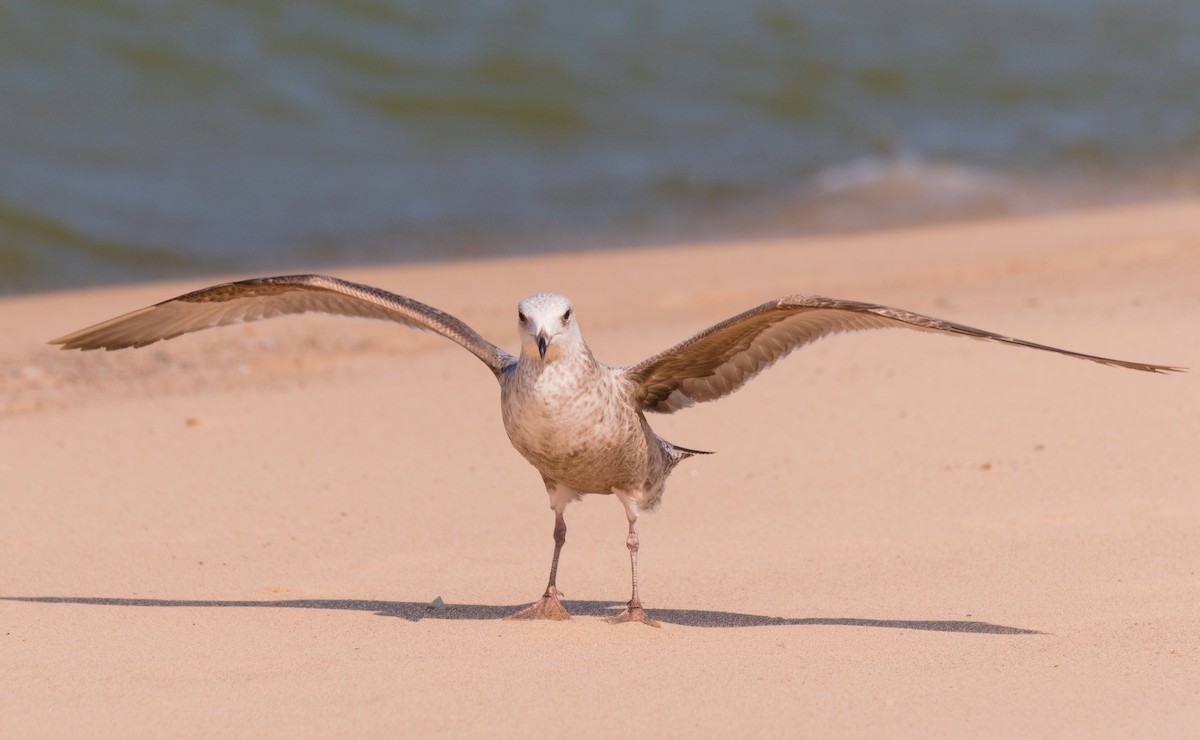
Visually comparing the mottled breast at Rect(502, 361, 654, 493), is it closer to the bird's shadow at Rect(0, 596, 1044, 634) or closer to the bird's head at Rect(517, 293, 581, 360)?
the bird's head at Rect(517, 293, 581, 360)

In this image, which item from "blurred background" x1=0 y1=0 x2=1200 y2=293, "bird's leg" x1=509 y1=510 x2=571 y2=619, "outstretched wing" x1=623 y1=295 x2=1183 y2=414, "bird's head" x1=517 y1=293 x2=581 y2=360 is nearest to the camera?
"bird's head" x1=517 y1=293 x2=581 y2=360

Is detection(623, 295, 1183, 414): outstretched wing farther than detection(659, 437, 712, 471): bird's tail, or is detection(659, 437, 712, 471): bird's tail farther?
detection(659, 437, 712, 471): bird's tail

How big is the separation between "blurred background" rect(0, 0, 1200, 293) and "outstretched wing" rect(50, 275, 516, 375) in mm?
9388

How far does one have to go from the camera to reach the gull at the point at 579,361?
5.28 metres

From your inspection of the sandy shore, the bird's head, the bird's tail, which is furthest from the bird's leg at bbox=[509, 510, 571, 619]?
the bird's head

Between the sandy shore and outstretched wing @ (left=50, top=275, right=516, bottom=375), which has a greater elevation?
outstretched wing @ (left=50, top=275, right=516, bottom=375)

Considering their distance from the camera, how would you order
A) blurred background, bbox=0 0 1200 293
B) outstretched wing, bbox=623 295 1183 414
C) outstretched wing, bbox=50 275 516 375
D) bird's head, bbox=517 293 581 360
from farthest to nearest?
blurred background, bbox=0 0 1200 293, outstretched wing, bbox=50 275 516 375, outstretched wing, bbox=623 295 1183 414, bird's head, bbox=517 293 581 360

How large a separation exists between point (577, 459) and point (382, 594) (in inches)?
43.0

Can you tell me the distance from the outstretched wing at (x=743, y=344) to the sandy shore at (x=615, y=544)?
728 mm

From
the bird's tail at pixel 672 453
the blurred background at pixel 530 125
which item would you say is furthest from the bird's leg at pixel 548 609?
the blurred background at pixel 530 125

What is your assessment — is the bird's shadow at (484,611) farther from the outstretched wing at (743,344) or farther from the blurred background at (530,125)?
the blurred background at (530,125)

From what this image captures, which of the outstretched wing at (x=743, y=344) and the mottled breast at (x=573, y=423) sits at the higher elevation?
the outstretched wing at (x=743, y=344)

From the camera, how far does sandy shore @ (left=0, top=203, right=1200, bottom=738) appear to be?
15.1ft

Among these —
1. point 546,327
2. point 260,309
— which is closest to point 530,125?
point 260,309
